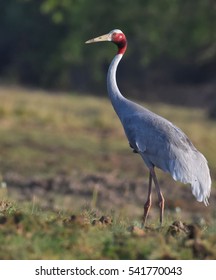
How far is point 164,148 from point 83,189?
22.1 feet

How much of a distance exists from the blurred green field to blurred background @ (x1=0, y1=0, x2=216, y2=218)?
0.05m

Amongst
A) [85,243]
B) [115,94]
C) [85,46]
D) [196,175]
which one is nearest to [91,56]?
[85,46]

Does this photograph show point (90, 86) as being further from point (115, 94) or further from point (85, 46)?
point (115, 94)

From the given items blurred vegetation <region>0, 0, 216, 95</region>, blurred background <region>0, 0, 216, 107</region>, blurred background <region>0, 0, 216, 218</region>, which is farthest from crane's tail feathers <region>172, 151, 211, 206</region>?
blurred background <region>0, 0, 216, 107</region>

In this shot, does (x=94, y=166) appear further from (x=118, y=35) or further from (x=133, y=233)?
(x=133, y=233)

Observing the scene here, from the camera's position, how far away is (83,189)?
15.7 m

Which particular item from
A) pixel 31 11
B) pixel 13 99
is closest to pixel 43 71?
pixel 31 11

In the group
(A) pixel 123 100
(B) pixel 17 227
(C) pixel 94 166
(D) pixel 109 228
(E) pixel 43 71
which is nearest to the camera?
(B) pixel 17 227

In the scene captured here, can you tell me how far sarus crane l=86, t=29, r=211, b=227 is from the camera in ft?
28.7

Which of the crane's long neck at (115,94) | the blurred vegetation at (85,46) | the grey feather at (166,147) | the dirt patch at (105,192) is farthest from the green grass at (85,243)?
the blurred vegetation at (85,46)

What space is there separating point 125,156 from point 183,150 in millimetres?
10399

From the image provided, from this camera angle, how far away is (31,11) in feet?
148

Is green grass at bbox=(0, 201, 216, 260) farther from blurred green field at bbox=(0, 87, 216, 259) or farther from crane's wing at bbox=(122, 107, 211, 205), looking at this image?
crane's wing at bbox=(122, 107, 211, 205)

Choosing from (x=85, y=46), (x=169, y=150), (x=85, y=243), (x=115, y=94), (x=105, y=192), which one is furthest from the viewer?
(x=85, y=46)
